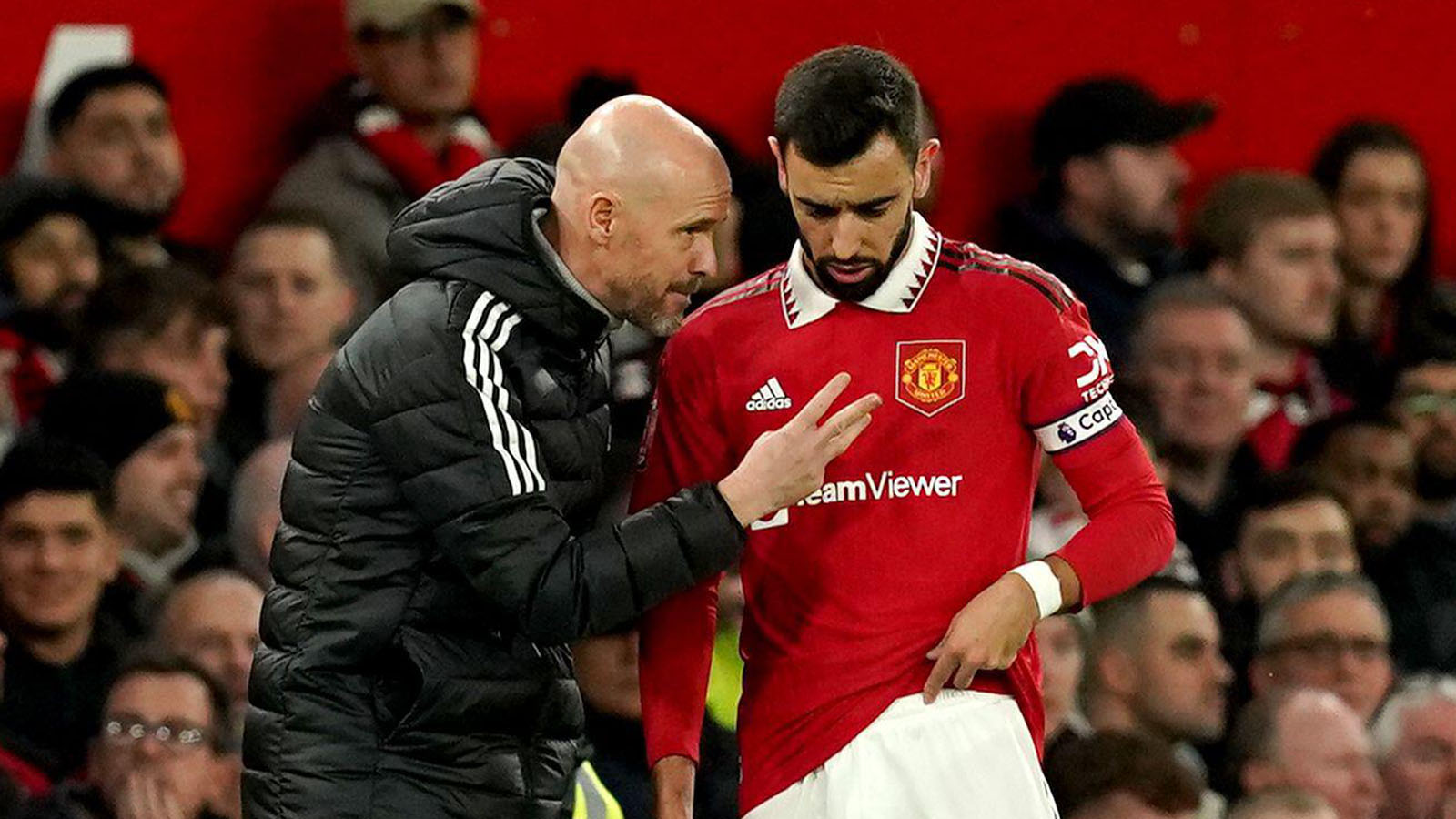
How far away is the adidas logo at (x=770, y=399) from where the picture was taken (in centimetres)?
371

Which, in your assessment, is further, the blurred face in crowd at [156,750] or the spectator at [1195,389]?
the spectator at [1195,389]

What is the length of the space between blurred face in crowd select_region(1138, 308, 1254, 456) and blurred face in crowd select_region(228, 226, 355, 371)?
202 cm

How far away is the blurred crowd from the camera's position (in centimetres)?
525

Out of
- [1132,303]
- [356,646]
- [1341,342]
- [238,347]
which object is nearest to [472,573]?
[356,646]

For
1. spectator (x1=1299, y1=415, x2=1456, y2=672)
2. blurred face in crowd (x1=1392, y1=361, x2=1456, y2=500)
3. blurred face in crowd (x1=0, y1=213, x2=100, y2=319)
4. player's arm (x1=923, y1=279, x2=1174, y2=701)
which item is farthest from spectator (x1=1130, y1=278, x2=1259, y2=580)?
player's arm (x1=923, y1=279, x2=1174, y2=701)

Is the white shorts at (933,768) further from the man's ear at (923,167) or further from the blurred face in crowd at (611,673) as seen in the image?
the blurred face in crowd at (611,673)

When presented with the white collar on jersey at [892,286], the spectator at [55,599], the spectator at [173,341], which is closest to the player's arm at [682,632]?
the white collar on jersey at [892,286]

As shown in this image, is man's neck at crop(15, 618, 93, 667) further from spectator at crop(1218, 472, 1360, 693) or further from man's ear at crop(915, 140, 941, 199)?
spectator at crop(1218, 472, 1360, 693)

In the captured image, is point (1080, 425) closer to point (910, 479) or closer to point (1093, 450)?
point (1093, 450)

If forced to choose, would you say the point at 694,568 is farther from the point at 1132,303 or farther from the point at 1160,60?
the point at 1160,60

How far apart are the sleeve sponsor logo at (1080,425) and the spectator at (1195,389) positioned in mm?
2937

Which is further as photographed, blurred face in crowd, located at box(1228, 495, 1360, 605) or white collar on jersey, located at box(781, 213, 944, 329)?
blurred face in crowd, located at box(1228, 495, 1360, 605)

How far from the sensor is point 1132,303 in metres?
6.71

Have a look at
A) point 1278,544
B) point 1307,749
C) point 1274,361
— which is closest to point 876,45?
point 1274,361
